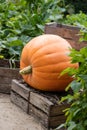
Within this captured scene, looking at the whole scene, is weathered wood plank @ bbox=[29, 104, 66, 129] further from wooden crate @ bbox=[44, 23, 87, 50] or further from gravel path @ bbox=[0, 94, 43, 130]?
wooden crate @ bbox=[44, 23, 87, 50]

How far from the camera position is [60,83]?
10.1ft

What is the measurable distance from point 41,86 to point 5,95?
2.24 feet

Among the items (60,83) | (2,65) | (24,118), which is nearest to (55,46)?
(60,83)

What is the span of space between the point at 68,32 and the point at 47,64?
1.01m

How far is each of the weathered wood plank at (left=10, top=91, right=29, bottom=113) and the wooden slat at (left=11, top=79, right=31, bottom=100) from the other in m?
0.04

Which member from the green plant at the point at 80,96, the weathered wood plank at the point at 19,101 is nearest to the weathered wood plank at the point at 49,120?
the weathered wood plank at the point at 19,101

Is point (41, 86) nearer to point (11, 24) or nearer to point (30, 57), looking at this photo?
point (30, 57)

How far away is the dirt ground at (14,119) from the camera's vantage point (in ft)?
9.55

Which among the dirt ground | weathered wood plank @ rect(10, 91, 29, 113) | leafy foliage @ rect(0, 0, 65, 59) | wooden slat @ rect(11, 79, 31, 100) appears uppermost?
leafy foliage @ rect(0, 0, 65, 59)

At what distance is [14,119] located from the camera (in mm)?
3068

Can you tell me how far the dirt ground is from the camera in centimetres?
291

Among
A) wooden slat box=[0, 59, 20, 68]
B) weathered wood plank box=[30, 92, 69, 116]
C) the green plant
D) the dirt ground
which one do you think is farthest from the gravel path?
the green plant

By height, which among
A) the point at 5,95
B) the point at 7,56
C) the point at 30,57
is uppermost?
the point at 30,57

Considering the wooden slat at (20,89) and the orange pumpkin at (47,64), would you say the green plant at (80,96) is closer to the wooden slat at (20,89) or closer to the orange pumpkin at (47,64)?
the orange pumpkin at (47,64)
